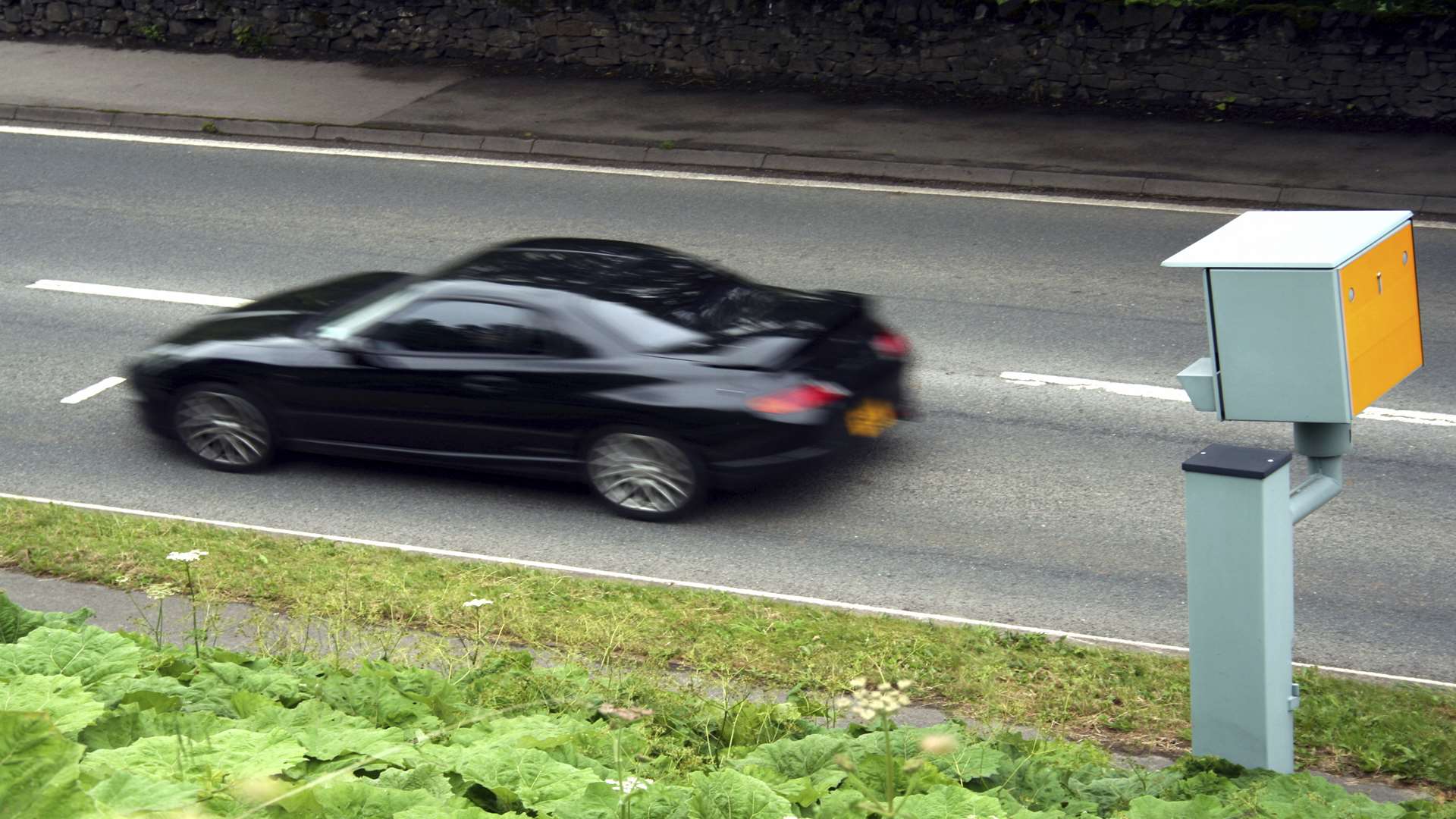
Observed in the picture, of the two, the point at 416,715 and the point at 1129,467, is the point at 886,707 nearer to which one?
the point at 416,715

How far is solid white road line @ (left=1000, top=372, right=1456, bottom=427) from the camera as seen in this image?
1023 centimetres

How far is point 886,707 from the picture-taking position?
11.0ft

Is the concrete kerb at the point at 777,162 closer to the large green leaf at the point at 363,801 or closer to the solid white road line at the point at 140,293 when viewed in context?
the solid white road line at the point at 140,293

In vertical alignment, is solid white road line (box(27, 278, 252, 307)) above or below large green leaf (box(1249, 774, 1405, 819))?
above

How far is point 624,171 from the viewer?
1698 centimetres

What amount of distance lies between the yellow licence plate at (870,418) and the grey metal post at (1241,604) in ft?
15.0

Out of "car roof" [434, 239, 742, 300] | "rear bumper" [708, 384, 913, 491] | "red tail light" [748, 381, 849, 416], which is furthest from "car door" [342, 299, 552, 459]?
"red tail light" [748, 381, 849, 416]

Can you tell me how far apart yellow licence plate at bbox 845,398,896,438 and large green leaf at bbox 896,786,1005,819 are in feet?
17.6

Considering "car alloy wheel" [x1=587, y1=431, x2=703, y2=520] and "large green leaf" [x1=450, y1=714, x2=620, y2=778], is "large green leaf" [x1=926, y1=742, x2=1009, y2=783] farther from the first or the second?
"car alloy wheel" [x1=587, y1=431, x2=703, y2=520]

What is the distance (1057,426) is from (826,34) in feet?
32.9

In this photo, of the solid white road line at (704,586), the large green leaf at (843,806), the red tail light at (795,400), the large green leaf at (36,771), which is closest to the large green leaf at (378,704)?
the large green leaf at (843,806)

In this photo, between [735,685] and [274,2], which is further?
[274,2]

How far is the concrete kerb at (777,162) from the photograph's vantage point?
50.0 ft

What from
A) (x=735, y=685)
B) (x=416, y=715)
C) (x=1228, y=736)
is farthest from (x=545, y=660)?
(x=1228, y=736)
